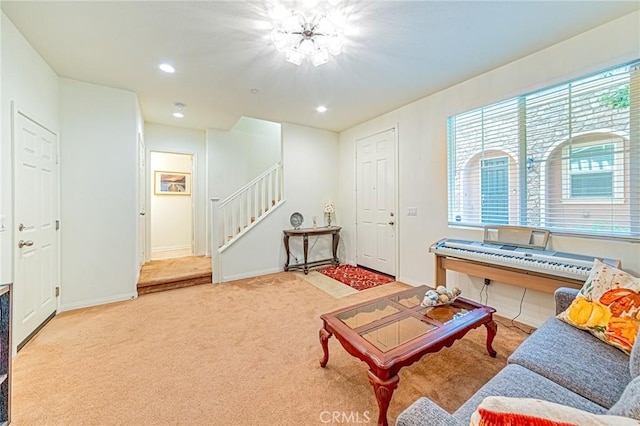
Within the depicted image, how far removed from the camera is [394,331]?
69.2 inches

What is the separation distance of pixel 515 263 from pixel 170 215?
598cm

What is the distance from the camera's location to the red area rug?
3.80 meters

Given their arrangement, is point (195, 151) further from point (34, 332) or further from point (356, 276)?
point (356, 276)

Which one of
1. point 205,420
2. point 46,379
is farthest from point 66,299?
point 205,420

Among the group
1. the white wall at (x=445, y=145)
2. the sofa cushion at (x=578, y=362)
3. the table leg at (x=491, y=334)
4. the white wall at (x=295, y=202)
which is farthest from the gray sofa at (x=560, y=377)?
the white wall at (x=295, y=202)

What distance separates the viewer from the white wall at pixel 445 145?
6.86ft

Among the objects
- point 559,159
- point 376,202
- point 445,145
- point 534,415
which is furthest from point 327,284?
point 534,415

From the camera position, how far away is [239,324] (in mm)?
2631

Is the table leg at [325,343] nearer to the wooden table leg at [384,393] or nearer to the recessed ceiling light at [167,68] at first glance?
the wooden table leg at [384,393]

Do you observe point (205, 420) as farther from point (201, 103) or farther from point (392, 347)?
point (201, 103)

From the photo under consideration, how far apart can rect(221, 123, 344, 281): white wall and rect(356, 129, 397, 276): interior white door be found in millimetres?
634
